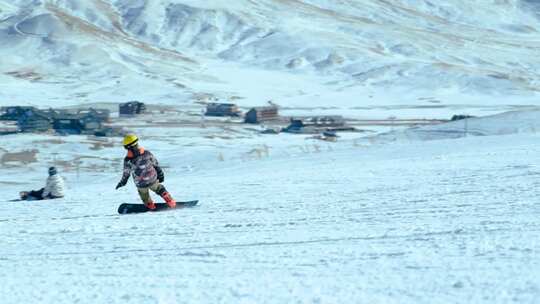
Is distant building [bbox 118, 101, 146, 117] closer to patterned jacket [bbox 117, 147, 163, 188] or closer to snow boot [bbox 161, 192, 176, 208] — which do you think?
snow boot [bbox 161, 192, 176, 208]

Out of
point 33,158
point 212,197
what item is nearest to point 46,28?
point 33,158

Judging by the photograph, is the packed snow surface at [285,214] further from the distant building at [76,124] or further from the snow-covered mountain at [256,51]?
the snow-covered mountain at [256,51]

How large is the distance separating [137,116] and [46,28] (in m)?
35.7

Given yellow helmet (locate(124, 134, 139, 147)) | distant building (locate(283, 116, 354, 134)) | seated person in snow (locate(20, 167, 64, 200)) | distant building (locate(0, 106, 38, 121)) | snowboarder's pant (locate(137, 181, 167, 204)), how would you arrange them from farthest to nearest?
distant building (locate(0, 106, 38, 121)) < distant building (locate(283, 116, 354, 134)) < seated person in snow (locate(20, 167, 64, 200)) < snowboarder's pant (locate(137, 181, 167, 204)) < yellow helmet (locate(124, 134, 139, 147))

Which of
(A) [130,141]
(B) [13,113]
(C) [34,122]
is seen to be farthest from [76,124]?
(A) [130,141]

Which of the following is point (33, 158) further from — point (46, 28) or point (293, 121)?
point (46, 28)

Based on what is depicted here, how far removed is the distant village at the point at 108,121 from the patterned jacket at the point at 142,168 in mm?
24423

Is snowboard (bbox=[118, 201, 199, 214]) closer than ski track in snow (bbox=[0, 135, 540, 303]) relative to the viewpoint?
No

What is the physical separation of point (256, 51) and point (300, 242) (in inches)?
3005

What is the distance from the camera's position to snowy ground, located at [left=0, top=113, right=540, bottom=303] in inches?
242

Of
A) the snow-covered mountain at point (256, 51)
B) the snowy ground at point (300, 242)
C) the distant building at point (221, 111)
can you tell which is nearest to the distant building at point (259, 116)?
the distant building at point (221, 111)

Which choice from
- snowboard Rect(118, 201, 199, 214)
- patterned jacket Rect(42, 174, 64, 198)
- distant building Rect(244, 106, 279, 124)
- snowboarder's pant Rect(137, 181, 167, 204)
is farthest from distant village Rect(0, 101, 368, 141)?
snowboarder's pant Rect(137, 181, 167, 204)

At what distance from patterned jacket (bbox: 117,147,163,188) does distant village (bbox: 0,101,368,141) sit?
80.1 ft

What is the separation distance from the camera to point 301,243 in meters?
7.95
